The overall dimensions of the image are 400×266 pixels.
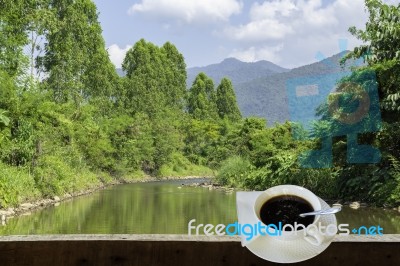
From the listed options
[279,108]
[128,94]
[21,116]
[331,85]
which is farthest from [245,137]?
[279,108]

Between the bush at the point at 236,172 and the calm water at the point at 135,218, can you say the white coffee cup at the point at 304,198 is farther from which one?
the bush at the point at 236,172

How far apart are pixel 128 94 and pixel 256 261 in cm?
3449

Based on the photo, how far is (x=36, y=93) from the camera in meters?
15.1

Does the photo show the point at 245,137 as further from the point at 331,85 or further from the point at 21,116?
the point at 21,116

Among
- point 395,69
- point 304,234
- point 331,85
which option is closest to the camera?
point 304,234

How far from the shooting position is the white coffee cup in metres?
0.97

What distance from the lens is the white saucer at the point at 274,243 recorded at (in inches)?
38.8

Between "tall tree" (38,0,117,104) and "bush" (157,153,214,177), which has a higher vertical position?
"tall tree" (38,0,117,104)

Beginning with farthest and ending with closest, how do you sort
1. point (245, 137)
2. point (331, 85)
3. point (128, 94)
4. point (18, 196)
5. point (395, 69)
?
point (128, 94)
point (245, 137)
point (331, 85)
point (18, 196)
point (395, 69)

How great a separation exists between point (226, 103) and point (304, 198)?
45.7 m

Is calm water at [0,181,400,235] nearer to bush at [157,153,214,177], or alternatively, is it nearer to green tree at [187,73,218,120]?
bush at [157,153,214,177]
